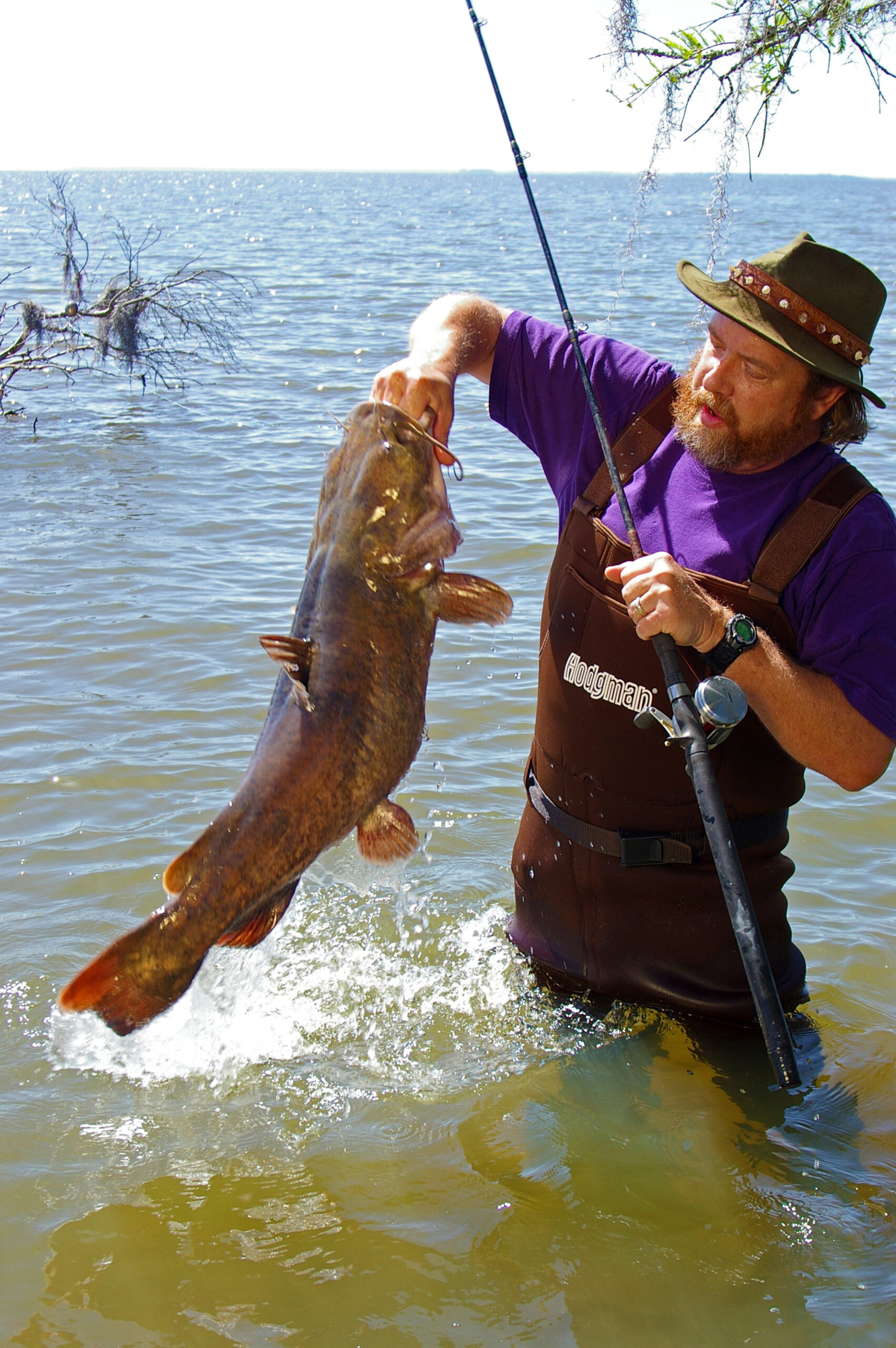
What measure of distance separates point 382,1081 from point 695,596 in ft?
6.18

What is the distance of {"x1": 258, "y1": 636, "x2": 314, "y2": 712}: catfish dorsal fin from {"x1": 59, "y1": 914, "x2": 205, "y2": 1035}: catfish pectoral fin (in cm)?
53

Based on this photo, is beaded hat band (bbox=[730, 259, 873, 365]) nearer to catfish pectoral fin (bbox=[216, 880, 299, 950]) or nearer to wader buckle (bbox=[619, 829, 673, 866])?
wader buckle (bbox=[619, 829, 673, 866])

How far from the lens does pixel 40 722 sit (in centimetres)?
596

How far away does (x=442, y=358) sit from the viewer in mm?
3000

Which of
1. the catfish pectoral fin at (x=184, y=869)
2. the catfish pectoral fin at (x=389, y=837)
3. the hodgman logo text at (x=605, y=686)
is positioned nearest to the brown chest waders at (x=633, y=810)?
the hodgman logo text at (x=605, y=686)

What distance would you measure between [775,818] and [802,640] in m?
0.57

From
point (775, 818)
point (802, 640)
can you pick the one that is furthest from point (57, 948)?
point (802, 640)

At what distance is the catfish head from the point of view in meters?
2.46

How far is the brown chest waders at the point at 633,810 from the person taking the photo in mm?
3066

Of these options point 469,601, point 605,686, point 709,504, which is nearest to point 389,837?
point 469,601

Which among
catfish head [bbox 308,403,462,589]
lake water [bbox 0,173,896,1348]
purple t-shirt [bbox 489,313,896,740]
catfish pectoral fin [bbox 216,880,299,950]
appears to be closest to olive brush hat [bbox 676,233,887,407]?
purple t-shirt [bbox 489,313,896,740]

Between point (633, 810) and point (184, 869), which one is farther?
point (633, 810)

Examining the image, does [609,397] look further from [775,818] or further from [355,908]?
[355,908]

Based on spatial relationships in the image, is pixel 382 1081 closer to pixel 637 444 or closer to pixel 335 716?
pixel 335 716
